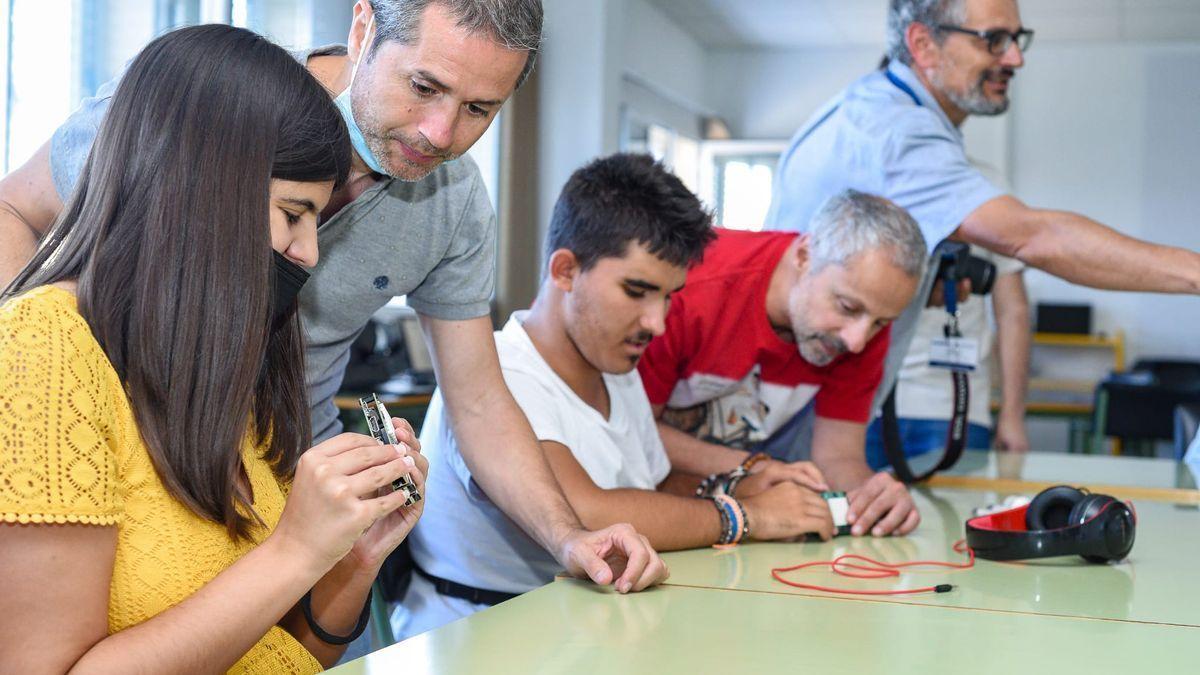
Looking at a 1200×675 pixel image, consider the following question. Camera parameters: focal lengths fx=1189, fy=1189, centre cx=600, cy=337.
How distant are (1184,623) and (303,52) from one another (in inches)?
48.0

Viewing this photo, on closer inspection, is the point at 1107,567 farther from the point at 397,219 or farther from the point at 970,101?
the point at 970,101

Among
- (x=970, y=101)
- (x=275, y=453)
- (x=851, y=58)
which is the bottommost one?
(x=275, y=453)

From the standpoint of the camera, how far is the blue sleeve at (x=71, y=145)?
4.46 ft

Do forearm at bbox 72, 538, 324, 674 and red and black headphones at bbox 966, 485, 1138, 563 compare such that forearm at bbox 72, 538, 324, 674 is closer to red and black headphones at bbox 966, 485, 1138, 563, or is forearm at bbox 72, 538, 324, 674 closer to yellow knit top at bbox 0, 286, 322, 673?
yellow knit top at bbox 0, 286, 322, 673

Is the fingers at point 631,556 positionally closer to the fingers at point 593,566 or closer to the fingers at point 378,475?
the fingers at point 593,566

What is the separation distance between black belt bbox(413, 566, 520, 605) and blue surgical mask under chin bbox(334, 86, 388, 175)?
63 centimetres

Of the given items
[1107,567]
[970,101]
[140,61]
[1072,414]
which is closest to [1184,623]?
[1107,567]

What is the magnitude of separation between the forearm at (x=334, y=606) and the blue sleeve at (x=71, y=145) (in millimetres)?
543

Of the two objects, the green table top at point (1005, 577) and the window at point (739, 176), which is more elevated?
the window at point (739, 176)

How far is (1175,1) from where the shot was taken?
743 cm

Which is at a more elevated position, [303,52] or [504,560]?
[303,52]

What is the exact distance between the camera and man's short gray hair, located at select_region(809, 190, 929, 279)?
2.01 m

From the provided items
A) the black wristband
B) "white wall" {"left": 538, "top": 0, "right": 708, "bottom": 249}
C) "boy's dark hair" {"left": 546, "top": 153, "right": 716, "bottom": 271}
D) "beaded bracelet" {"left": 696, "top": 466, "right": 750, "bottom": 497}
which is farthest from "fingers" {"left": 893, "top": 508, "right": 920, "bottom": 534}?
"white wall" {"left": 538, "top": 0, "right": 708, "bottom": 249}

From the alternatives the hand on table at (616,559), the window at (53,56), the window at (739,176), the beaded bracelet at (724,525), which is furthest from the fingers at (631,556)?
the window at (739,176)
